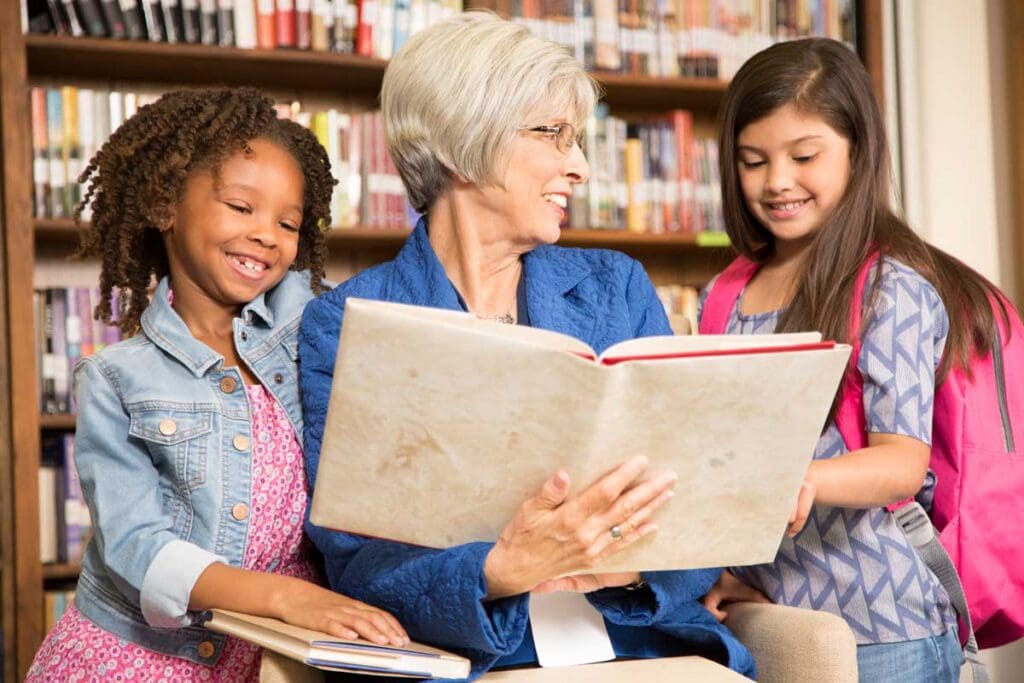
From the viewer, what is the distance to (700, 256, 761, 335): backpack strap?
5.66 ft

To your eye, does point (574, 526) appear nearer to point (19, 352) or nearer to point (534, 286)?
point (534, 286)

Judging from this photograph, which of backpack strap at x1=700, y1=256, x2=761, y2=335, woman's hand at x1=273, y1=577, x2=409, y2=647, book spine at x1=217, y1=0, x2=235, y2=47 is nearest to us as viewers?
woman's hand at x1=273, y1=577, x2=409, y2=647

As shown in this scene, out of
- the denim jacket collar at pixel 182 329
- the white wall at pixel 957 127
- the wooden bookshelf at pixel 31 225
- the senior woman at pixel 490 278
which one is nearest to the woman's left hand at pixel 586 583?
the senior woman at pixel 490 278

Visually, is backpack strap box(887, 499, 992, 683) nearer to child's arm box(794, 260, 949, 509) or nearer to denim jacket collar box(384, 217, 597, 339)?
child's arm box(794, 260, 949, 509)

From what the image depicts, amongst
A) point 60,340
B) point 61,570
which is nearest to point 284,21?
point 60,340

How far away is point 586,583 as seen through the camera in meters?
1.29

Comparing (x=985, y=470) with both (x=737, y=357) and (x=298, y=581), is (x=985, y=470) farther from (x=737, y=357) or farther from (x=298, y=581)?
(x=298, y=581)

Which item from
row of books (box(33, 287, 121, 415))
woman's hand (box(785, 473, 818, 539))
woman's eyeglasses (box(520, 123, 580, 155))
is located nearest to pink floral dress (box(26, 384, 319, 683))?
woman's eyeglasses (box(520, 123, 580, 155))

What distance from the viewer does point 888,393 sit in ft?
4.62

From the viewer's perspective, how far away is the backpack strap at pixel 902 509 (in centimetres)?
146

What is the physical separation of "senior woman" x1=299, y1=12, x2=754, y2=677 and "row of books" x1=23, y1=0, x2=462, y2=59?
54.4 inches

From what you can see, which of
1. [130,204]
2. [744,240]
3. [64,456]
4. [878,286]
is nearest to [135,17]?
[64,456]

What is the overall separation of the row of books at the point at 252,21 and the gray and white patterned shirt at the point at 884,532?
5.75 feet

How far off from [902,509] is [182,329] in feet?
3.28
